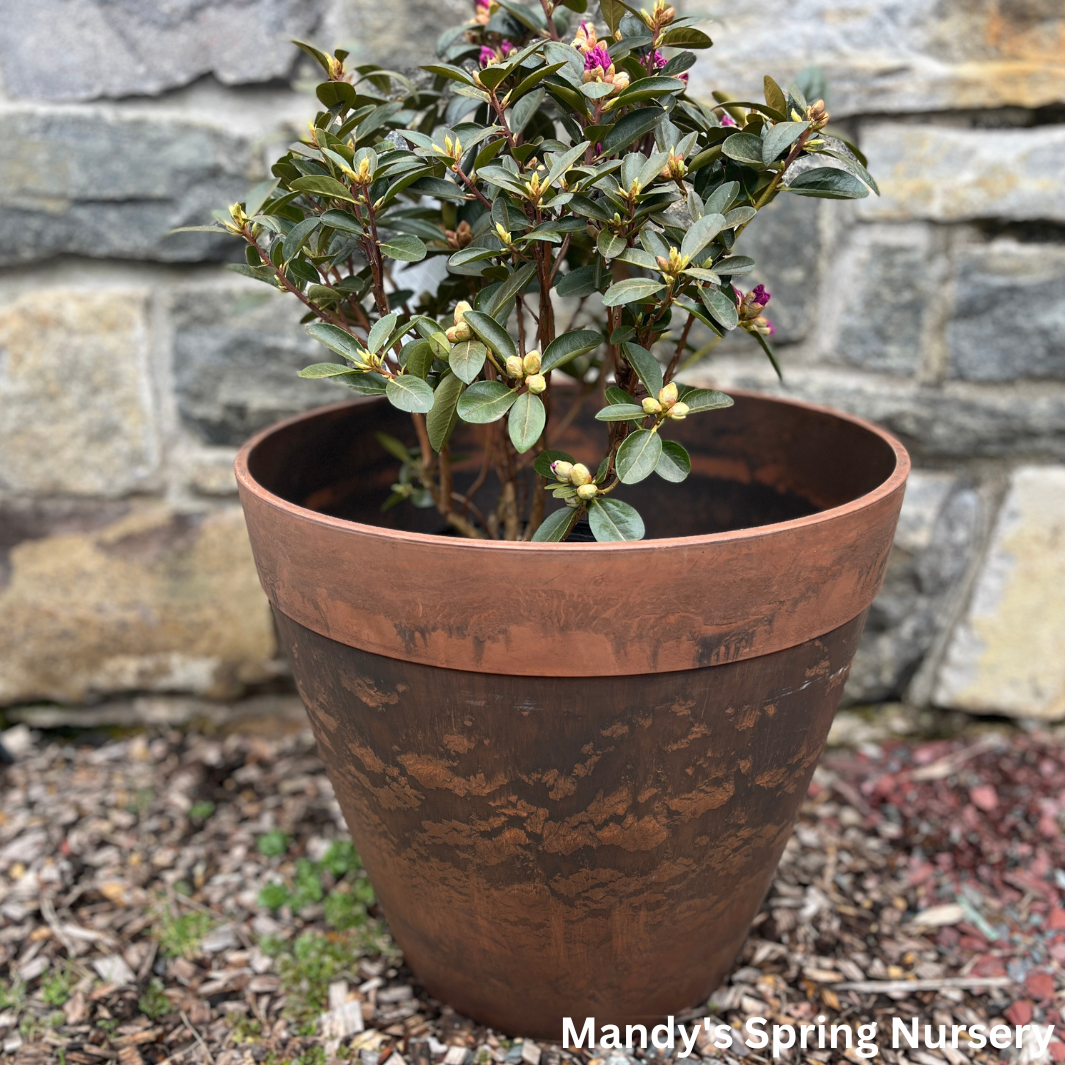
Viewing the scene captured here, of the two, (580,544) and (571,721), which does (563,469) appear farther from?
(571,721)

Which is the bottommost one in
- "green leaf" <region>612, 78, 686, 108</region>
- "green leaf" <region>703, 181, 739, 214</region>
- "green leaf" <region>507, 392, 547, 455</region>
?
"green leaf" <region>507, 392, 547, 455</region>

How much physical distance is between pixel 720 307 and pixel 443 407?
256 millimetres

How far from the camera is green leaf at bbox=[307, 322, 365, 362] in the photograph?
0.81 metres

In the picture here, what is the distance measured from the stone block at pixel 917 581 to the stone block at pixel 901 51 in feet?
1.89

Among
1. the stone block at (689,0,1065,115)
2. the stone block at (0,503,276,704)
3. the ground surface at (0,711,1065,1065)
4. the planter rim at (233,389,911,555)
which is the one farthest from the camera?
the stone block at (0,503,276,704)

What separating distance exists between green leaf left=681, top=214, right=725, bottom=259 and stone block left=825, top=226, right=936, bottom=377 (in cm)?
75

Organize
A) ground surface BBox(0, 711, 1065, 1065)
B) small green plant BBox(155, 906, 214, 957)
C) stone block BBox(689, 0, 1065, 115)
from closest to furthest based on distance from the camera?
ground surface BBox(0, 711, 1065, 1065)
small green plant BBox(155, 906, 214, 957)
stone block BBox(689, 0, 1065, 115)

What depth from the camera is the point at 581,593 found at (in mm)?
729

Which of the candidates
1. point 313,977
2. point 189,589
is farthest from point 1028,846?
point 189,589

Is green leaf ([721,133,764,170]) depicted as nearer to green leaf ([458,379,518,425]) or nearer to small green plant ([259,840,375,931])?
green leaf ([458,379,518,425])

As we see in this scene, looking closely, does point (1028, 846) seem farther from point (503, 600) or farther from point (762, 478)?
point (503, 600)

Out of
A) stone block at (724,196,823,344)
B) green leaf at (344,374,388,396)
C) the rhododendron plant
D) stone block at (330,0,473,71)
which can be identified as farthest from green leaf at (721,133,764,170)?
stone block at (330,0,473,71)

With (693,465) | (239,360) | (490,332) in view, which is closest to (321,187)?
(490,332)

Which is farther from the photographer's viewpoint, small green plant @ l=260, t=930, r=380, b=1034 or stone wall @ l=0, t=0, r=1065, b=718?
stone wall @ l=0, t=0, r=1065, b=718
